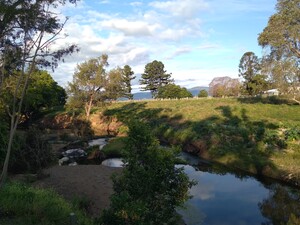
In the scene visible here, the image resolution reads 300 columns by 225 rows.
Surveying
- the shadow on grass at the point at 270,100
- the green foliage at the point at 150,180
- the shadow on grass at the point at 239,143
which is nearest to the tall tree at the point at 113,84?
the shadow on grass at the point at 239,143

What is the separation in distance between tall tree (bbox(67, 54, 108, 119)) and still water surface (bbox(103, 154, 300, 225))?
31801 millimetres

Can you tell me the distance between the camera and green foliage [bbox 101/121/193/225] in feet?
37.9

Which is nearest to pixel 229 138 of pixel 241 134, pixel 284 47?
pixel 241 134

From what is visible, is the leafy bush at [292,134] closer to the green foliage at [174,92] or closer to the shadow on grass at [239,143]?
the shadow on grass at [239,143]

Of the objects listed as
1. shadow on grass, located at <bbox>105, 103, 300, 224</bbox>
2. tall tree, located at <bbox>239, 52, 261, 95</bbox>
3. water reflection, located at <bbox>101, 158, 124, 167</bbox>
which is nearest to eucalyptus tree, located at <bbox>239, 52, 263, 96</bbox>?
tall tree, located at <bbox>239, 52, 261, 95</bbox>

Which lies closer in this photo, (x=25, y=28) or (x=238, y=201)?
(x=25, y=28)

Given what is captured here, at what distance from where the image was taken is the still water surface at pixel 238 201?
1881 centimetres

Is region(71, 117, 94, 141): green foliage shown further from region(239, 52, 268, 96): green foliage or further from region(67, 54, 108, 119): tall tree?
region(239, 52, 268, 96): green foliage

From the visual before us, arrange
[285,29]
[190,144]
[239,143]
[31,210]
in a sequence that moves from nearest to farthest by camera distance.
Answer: [31,210] < [239,143] < [285,29] < [190,144]

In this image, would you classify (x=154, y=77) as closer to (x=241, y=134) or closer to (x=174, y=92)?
(x=174, y=92)

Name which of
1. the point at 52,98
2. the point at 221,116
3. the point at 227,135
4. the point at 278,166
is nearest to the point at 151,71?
the point at 52,98

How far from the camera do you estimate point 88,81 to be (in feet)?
Result: 184

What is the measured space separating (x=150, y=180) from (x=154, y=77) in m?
105

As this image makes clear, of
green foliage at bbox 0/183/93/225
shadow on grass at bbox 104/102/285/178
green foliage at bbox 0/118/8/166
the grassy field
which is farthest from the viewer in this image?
shadow on grass at bbox 104/102/285/178
